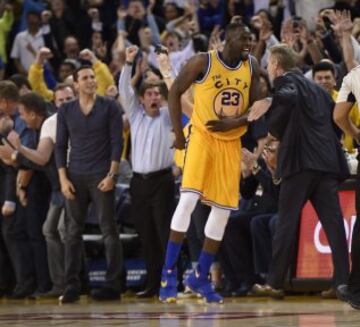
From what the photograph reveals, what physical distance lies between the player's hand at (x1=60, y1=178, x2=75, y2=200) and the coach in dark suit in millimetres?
2504

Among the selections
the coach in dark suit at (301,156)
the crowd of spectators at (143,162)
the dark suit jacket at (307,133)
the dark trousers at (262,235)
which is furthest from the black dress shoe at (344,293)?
the dark trousers at (262,235)

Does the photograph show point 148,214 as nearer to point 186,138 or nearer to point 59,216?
point 59,216

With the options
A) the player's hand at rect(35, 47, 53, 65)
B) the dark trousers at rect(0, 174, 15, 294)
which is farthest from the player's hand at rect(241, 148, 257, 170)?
the player's hand at rect(35, 47, 53, 65)

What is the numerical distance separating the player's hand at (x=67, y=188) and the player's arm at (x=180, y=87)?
2339mm

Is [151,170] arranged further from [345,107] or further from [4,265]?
[345,107]

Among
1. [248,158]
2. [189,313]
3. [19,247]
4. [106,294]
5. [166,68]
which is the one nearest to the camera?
[189,313]

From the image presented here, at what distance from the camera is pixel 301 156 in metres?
11.1

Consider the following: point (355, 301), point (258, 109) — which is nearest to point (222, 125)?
point (258, 109)

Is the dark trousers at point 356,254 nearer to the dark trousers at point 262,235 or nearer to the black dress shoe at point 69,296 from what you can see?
the dark trousers at point 262,235

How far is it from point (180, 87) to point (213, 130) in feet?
1.56

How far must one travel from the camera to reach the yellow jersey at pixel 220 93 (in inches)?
419

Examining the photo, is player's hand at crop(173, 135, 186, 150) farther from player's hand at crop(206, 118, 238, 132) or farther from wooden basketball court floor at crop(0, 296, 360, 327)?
wooden basketball court floor at crop(0, 296, 360, 327)

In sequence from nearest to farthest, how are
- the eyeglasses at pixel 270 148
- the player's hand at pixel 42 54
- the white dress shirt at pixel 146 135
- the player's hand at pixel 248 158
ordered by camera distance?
the player's hand at pixel 248 158 < the eyeglasses at pixel 270 148 < the white dress shirt at pixel 146 135 < the player's hand at pixel 42 54

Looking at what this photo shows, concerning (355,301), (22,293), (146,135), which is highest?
(146,135)
